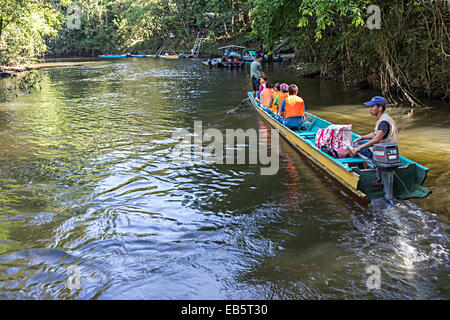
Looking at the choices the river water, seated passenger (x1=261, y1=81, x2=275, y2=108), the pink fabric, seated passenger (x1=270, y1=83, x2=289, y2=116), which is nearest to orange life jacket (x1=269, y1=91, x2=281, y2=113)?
seated passenger (x1=270, y1=83, x2=289, y2=116)

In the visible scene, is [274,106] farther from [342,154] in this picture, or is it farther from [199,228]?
[199,228]

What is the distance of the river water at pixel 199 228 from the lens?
4395 mm

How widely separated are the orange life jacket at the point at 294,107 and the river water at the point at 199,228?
99 cm

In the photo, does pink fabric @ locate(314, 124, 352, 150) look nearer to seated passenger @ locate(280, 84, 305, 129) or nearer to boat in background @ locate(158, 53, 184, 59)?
seated passenger @ locate(280, 84, 305, 129)

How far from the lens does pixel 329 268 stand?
4.61 metres

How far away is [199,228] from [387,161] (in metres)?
3.01

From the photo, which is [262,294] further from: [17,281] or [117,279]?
[17,281]

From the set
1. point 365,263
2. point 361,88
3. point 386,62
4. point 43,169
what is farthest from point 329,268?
point 361,88

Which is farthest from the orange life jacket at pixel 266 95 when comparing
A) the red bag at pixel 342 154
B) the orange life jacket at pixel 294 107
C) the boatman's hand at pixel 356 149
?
the boatman's hand at pixel 356 149

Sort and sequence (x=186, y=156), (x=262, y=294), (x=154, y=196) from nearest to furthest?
1. (x=262, y=294)
2. (x=154, y=196)
3. (x=186, y=156)

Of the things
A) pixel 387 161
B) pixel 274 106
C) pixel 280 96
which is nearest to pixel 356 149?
pixel 387 161

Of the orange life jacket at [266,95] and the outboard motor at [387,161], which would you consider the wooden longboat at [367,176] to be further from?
the orange life jacket at [266,95]

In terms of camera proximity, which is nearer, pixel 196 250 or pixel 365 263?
pixel 365 263
